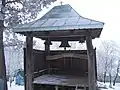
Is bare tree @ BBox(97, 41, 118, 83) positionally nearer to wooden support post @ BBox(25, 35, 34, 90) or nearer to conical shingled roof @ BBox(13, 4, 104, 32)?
conical shingled roof @ BBox(13, 4, 104, 32)

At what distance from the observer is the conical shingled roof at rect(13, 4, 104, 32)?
3.40 metres

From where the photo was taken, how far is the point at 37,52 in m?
4.56

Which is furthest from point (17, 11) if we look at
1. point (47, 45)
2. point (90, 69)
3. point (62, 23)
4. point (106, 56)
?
point (106, 56)

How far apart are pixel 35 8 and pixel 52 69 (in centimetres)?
234

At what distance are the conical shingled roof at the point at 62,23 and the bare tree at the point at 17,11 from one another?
2.18m

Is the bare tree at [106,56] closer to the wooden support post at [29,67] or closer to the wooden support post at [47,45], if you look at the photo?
the wooden support post at [47,45]

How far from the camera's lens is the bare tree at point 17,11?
20.6 feet

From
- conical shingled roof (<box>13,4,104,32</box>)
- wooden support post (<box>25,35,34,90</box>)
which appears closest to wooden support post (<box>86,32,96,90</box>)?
conical shingled roof (<box>13,4,104,32</box>)

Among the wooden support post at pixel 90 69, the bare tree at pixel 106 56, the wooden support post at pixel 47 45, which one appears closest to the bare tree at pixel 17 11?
the wooden support post at pixel 47 45

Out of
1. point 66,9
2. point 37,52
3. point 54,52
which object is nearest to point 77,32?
point 66,9

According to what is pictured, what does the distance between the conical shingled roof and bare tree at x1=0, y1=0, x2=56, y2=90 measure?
2.18 metres

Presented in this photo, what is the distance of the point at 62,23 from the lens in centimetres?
366

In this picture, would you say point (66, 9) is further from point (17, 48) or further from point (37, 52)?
point (17, 48)

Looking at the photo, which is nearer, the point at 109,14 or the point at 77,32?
the point at 77,32
